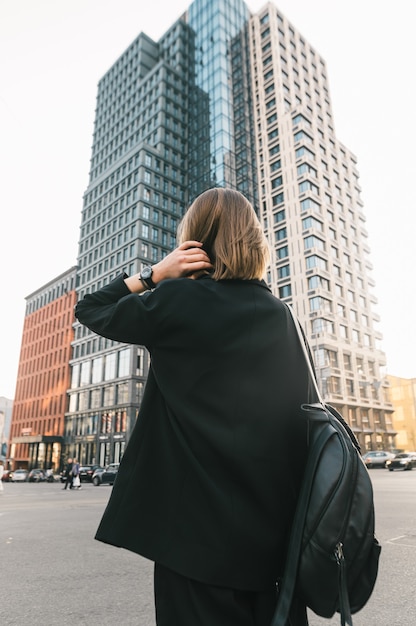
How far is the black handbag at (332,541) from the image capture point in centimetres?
117

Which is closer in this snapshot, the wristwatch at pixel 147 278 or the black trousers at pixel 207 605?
the black trousers at pixel 207 605

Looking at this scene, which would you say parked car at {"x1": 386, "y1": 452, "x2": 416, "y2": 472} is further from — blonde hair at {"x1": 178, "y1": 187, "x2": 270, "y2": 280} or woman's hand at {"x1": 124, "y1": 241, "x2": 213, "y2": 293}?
woman's hand at {"x1": 124, "y1": 241, "x2": 213, "y2": 293}

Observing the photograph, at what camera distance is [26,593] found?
131 inches

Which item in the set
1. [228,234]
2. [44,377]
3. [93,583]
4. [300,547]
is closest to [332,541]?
[300,547]

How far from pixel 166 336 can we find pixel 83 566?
4044 mm

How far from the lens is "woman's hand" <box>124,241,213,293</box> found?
161 cm

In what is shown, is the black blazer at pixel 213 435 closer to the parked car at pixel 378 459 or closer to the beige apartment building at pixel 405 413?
the parked car at pixel 378 459

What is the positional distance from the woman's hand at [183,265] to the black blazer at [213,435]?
12 centimetres

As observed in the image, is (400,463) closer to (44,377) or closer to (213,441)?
(213,441)

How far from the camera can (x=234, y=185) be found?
60.3m

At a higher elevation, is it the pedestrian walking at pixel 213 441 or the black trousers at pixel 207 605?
the pedestrian walking at pixel 213 441

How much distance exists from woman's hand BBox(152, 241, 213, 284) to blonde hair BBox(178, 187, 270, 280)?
0.17ft

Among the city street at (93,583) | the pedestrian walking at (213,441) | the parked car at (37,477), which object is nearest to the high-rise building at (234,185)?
the parked car at (37,477)

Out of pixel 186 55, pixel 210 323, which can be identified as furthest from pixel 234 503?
pixel 186 55
